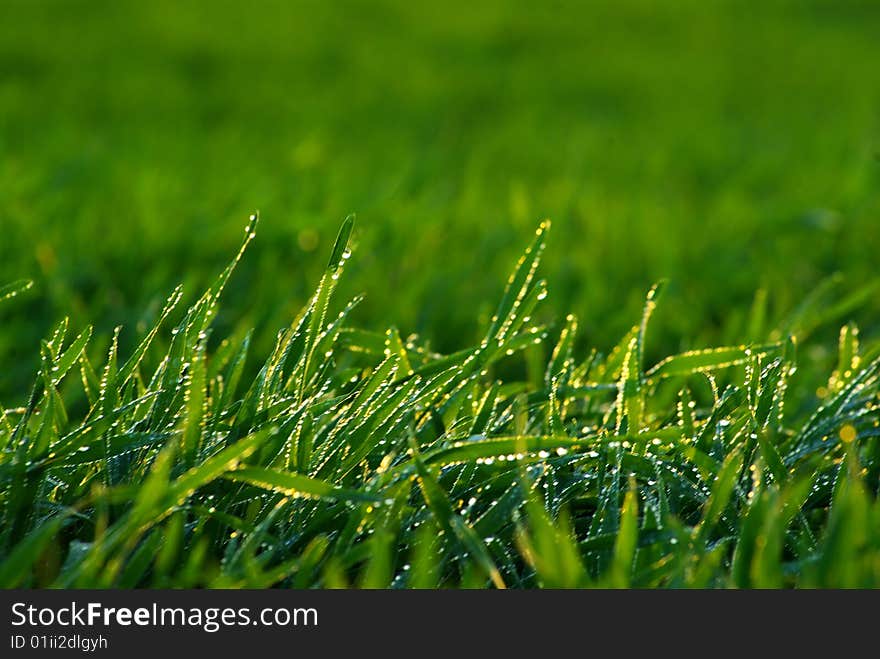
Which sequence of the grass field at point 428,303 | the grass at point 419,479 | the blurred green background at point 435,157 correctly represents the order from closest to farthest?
the grass at point 419,479 < the grass field at point 428,303 < the blurred green background at point 435,157

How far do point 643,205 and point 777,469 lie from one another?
93.9 inches

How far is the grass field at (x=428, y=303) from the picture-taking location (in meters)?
Answer: 1.14

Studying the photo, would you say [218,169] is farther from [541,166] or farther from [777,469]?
[777,469]

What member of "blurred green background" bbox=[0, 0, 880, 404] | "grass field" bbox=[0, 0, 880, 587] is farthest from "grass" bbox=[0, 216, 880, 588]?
"blurred green background" bbox=[0, 0, 880, 404]

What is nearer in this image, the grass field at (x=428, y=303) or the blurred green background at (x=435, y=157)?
the grass field at (x=428, y=303)

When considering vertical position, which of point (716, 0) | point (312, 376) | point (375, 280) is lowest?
point (375, 280)

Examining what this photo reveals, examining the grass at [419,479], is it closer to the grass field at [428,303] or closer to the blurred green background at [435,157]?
the grass field at [428,303]

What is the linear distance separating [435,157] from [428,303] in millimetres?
1774

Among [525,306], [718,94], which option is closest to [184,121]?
[718,94]

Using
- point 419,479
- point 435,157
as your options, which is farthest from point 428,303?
point 435,157

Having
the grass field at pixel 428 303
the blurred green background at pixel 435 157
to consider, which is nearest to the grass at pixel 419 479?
the grass field at pixel 428 303

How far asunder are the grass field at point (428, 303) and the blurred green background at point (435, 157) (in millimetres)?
18

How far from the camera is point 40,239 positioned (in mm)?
2545

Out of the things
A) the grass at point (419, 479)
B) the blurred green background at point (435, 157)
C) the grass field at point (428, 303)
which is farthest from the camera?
the blurred green background at point (435, 157)
